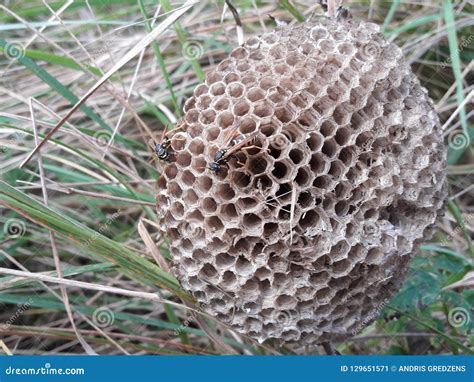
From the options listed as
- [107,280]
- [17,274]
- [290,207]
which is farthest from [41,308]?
[290,207]

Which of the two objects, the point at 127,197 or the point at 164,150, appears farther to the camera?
the point at 127,197
